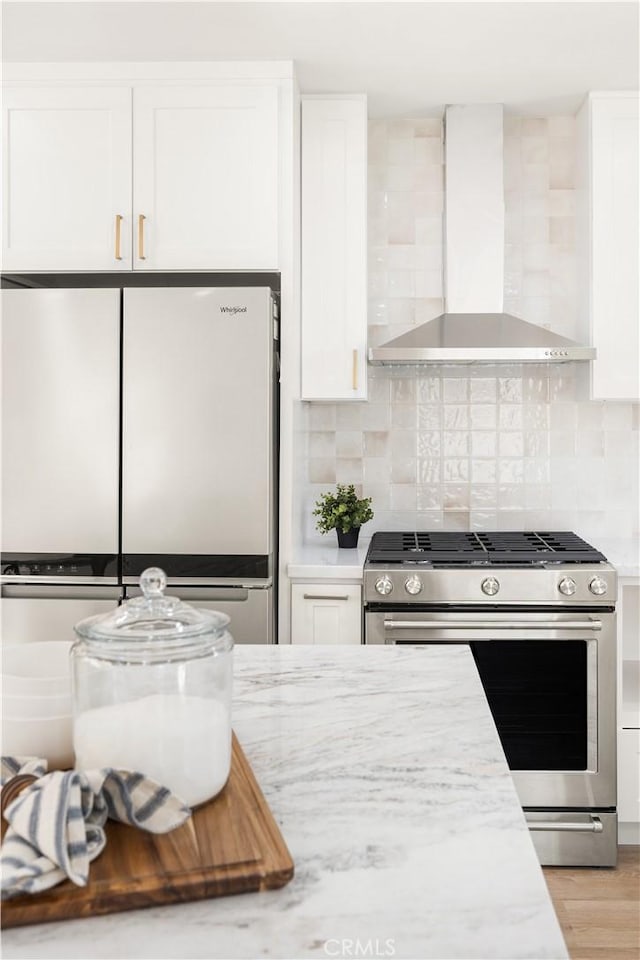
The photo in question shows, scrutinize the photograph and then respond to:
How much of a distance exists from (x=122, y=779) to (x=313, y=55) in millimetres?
2492

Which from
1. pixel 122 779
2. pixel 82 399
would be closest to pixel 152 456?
pixel 82 399

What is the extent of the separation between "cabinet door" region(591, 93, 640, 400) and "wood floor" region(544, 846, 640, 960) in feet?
5.22

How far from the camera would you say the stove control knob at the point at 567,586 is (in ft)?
8.30

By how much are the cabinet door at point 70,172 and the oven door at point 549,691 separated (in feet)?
5.27

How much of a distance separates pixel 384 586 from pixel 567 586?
57cm

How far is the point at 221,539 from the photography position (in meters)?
2.52

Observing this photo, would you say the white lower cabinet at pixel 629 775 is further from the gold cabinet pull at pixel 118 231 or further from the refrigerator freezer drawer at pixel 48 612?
the gold cabinet pull at pixel 118 231

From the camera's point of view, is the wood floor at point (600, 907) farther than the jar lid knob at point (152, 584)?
Yes

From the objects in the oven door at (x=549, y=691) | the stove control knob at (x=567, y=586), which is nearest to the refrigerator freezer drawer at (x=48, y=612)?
the oven door at (x=549, y=691)

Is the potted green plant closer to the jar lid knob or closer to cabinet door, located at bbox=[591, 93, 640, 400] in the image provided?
cabinet door, located at bbox=[591, 93, 640, 400]

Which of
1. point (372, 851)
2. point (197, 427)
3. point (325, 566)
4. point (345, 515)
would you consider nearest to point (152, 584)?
point (372, 851)

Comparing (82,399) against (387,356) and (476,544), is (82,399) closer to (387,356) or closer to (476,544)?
(387,356)

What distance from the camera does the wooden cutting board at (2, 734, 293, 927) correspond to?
0.67m

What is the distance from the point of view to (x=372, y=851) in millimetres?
784
